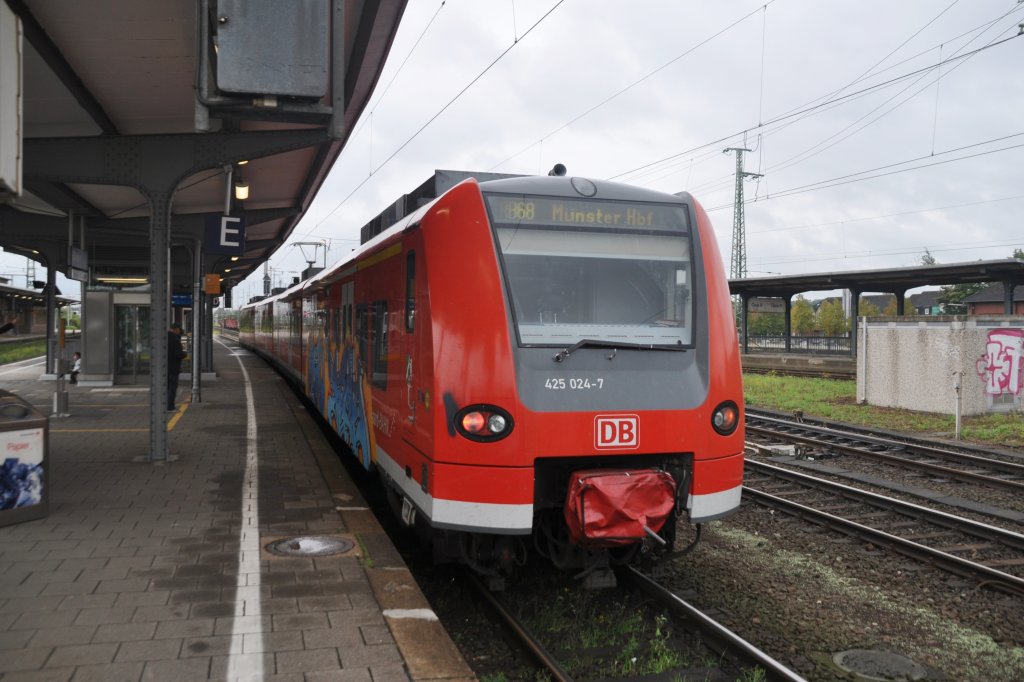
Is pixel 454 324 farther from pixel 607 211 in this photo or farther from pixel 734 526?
pixel 734 526

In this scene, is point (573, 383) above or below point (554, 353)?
below

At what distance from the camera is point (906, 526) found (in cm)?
758

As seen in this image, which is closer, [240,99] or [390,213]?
[240,99]

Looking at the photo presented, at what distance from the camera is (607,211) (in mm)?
5480

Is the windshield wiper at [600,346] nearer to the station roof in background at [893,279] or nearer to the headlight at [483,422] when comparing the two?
the headlight at [483,422]

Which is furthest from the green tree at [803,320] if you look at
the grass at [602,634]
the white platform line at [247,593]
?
the grass at [602,634]

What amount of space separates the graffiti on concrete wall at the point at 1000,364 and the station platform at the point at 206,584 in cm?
1201

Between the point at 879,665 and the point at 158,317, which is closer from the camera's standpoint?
the point at 879,665

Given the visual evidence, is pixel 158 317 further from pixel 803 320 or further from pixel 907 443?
pixel 803 320

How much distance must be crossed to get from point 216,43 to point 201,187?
31.9 ft

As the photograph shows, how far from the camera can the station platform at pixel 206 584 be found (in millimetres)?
3883

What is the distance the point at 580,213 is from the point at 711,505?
2.08 m

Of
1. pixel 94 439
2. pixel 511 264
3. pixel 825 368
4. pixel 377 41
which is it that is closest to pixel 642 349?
pixel 511 264

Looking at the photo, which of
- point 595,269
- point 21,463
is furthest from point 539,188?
point 21,463
